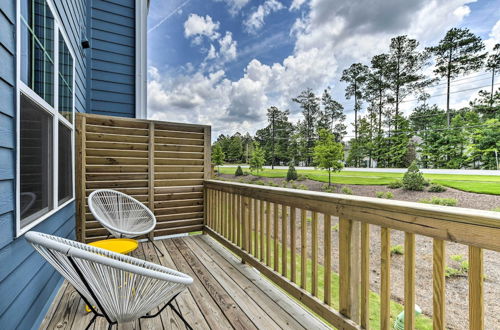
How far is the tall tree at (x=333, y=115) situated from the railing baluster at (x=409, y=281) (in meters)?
14.7

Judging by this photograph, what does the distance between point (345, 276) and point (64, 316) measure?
81.1 inches

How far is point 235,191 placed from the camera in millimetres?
2883

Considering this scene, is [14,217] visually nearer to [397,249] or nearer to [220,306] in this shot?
[220,306]

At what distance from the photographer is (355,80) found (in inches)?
504

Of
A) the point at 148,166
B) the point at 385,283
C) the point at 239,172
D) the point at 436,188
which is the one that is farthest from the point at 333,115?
the point at 385,283

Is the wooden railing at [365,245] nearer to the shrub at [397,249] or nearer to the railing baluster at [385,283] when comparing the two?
the railing baluster at [385,283]

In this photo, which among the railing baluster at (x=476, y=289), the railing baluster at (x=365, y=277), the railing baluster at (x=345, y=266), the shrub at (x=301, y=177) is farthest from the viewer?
the shrub at (x=301, y=177)

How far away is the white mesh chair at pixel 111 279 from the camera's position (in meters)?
0.93

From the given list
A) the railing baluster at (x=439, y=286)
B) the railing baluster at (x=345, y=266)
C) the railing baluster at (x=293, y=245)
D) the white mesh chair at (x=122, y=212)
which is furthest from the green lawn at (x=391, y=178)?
the white mesh chair at (x=122, y=212)

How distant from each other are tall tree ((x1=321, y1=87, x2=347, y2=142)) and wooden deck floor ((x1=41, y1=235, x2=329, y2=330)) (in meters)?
14.0

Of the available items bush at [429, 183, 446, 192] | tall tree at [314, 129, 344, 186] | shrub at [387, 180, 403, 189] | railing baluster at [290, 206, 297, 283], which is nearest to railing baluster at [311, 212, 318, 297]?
railing baluster at [290, 206, 297, 283]

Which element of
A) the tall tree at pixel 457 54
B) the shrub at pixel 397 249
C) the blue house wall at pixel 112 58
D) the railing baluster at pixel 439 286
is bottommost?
the shrub at pixel 397 249

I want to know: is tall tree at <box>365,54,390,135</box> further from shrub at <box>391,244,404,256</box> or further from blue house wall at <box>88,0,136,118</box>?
blue house wall at <box>88,0,136,118</box>

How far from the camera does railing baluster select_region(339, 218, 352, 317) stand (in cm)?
147
